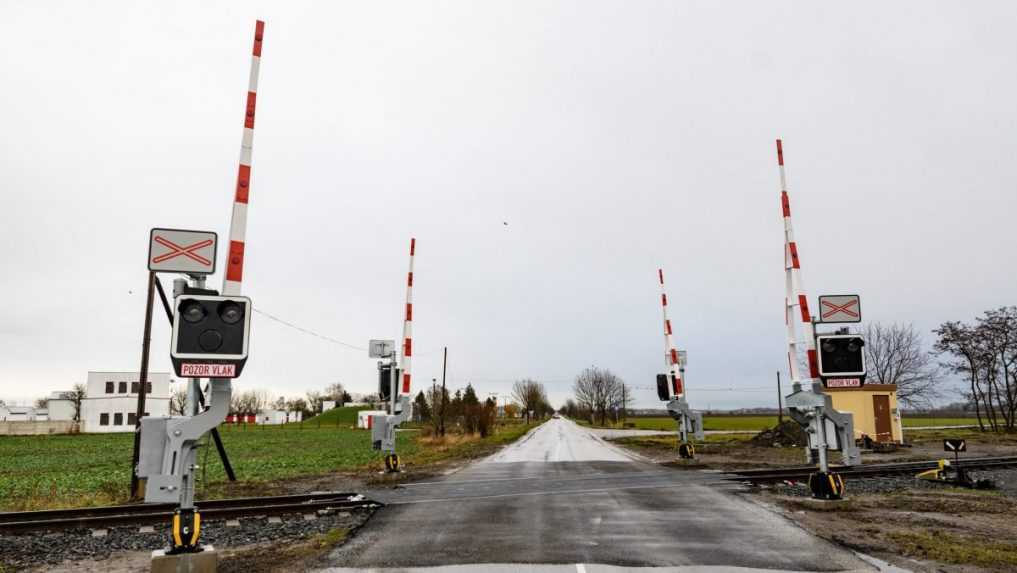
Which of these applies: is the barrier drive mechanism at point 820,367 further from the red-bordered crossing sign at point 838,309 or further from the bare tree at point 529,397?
the bare tree at point 529,397

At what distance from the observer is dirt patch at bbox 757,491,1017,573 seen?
26.6 feet

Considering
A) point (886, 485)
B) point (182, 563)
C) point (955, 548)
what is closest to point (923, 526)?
point (955, 548)

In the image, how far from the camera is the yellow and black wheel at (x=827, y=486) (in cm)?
1249

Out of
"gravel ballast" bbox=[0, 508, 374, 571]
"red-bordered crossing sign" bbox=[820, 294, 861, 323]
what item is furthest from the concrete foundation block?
"red-bordered crossing sign" bbox=[820, 294, 861, 323]

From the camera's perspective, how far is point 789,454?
1123 inches

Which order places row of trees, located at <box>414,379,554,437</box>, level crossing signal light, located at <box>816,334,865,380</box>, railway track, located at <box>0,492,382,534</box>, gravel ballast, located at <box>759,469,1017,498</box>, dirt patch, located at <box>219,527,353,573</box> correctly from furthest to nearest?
1. row of trees, located at <box>414,379,554,437</box>
2. gravel ballast, located at <box>759,469,1017,498</box>
3. level crossing signal light, located at <box>816,334,865,380</box>
4. railway track, located at <box>0,492,382,534</box>
5. dirt patch, located at <box>219,527,353,573</box>

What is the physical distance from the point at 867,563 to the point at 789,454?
73.9ft

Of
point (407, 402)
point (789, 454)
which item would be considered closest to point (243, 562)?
point (407, 402)

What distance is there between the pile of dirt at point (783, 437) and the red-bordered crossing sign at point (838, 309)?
25398 mm

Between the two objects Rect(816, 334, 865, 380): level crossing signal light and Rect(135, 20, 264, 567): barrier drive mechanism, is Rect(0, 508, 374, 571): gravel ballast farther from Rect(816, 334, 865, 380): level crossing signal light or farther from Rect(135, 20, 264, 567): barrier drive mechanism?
Rect(816, 334, 865, 380): level crossing signal light

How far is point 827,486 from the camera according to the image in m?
12.5

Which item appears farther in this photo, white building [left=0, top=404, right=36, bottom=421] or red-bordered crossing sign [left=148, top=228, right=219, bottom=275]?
white building [left=0, top=404, right=36, bottom=421]

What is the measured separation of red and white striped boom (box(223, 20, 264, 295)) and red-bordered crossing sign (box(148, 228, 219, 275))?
0.20 meters

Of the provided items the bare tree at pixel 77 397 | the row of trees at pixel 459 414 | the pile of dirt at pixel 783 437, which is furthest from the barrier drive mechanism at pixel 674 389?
the bare tree at pixel 77 397
